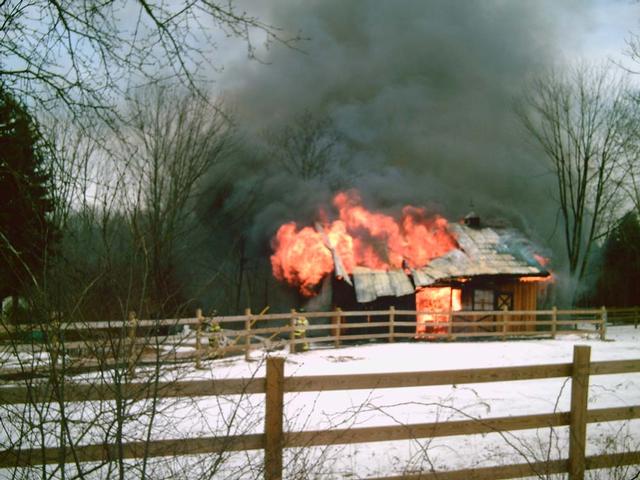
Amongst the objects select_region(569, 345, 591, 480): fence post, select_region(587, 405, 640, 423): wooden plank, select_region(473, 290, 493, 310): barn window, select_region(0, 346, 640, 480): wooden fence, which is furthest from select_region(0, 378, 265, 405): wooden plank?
select_region(473, 290, 493, 310): barn window

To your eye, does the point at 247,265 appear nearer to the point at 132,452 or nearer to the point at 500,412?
the point at 500,412

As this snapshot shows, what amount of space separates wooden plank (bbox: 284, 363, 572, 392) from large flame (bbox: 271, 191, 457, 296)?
681 inches

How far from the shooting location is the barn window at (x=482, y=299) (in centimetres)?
2314

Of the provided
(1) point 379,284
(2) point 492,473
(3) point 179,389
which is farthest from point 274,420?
(1) point 379,284

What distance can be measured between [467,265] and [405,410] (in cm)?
1685

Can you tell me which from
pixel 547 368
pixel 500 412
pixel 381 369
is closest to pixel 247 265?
pixel 381 369

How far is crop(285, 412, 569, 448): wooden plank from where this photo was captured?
3.34 m

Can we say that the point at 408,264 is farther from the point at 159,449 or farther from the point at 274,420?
the point at 159,449

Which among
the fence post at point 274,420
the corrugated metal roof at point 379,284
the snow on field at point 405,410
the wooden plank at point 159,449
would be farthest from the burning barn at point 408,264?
the wooden plank at point 159,449

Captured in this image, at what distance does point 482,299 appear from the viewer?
23.2 metres

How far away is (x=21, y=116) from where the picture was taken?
331cm

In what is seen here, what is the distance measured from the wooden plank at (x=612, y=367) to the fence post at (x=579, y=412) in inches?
6.1

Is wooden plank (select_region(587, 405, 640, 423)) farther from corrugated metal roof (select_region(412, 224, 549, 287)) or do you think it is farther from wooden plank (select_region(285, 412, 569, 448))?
corrugated metal roof (select_region(412, 224, 549, 287))

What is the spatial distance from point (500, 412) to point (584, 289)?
30719mm
